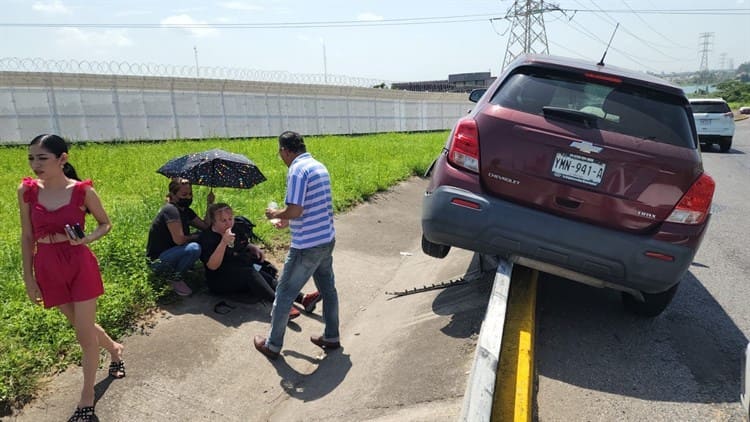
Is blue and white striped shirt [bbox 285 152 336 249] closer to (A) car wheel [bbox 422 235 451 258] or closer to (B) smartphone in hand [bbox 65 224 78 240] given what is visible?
(A) car wheel [bbox 422 235 451 258]

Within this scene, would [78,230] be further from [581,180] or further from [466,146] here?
[581,180]

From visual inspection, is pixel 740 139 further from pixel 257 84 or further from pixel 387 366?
pixel 387 366

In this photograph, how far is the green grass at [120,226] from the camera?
3545mm

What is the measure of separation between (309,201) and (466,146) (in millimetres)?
Result: 1244

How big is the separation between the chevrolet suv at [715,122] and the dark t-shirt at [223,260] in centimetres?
1760

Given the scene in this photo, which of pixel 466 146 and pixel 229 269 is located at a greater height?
pixel 466 146

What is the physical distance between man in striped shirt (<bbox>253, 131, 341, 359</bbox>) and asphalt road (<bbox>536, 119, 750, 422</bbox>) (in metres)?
1.80

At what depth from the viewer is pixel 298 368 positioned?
403 cm

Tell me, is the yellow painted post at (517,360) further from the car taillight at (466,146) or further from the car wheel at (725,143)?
the car wheel at (725,143)

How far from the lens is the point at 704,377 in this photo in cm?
324

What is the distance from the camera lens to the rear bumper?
3.37 m

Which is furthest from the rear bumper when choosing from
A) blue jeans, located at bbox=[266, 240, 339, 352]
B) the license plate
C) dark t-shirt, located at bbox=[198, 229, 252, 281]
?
dark t-shirt, located at bbox=[198, 229, 252, 281]

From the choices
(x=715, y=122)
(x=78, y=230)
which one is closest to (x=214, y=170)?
(x=78, y=230)

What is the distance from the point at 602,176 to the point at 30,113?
752 inches
